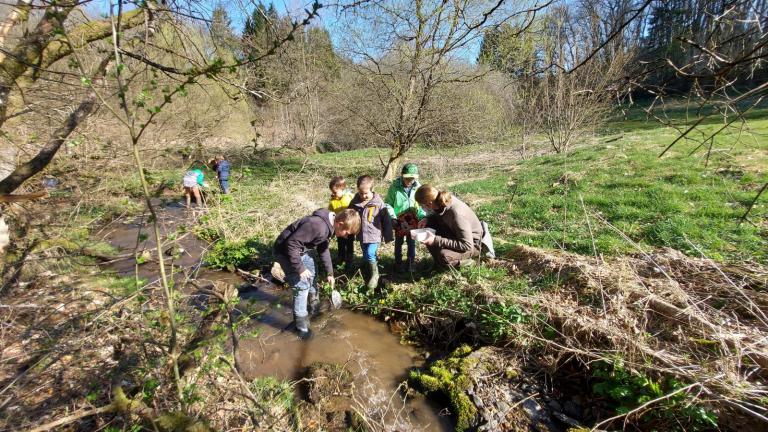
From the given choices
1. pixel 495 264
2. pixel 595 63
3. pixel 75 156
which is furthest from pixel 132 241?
pixel 595 63

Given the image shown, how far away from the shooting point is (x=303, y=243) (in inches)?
156

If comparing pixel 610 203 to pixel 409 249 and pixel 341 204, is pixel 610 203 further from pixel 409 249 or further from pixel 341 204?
pixel 341 204

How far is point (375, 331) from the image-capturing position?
14.5 ft

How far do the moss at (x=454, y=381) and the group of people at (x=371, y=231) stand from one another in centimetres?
140

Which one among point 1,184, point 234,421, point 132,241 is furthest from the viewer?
point 132,241

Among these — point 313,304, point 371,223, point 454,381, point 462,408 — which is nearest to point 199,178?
point 313,304

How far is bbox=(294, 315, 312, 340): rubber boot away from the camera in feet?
13.8

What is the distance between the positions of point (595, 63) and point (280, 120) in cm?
1475

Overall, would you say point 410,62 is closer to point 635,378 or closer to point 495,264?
point 495,264

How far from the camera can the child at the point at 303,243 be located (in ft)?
12.8

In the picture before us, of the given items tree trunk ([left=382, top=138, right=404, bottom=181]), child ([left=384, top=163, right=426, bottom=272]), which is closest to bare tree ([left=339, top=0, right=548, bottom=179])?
tree trunk ([left=382, top=138, right=404, bottom=181])

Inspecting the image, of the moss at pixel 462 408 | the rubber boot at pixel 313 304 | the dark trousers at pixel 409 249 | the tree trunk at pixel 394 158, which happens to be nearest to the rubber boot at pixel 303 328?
the rubber boot at pixel 313 304

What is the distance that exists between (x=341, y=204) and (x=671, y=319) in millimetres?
3916

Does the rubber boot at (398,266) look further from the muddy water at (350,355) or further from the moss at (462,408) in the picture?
the moss at (462,408)
